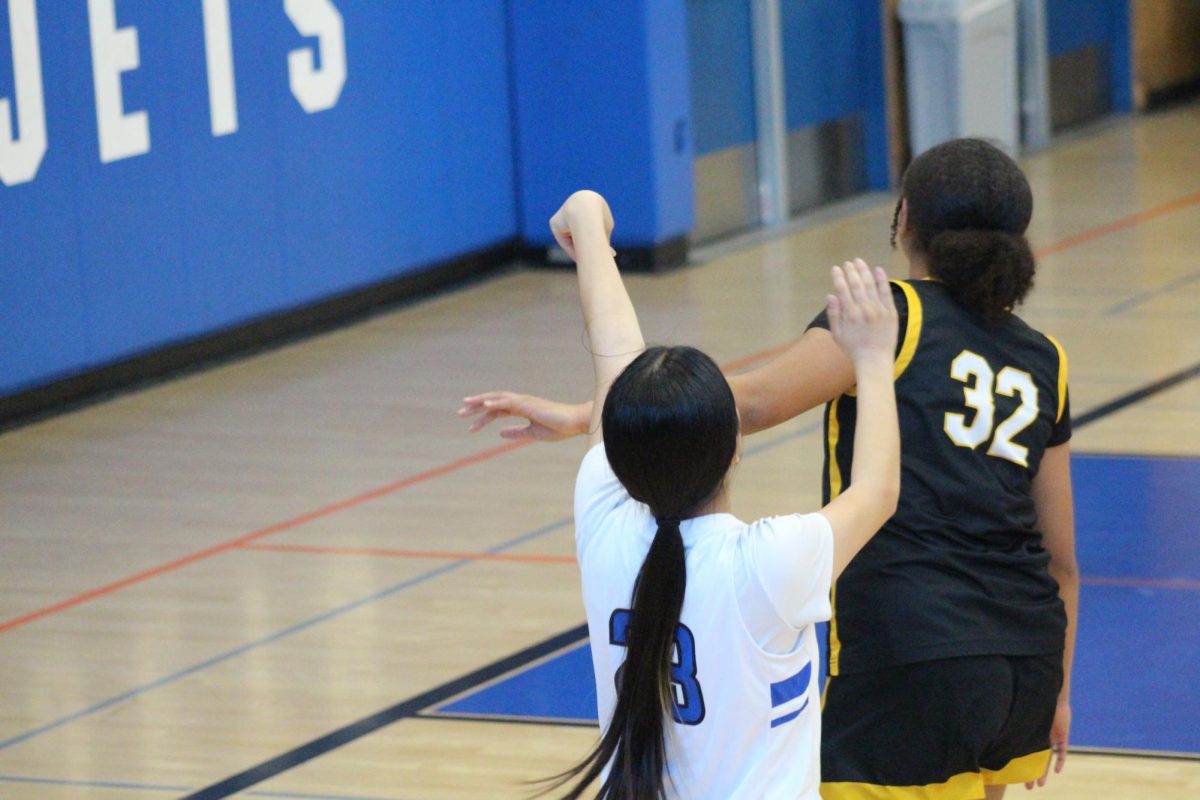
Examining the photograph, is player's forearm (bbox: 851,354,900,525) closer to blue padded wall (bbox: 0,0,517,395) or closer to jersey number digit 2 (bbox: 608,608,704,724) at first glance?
jersey number digit 2 (bbox: 608,608,704,724)

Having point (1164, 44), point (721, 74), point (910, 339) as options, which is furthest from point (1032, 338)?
point (1164, 44)

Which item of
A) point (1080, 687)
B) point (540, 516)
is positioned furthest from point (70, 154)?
point (1080, 687)

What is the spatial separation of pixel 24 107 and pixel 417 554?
2887mm

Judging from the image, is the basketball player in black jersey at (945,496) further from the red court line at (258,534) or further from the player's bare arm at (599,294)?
the red court line at (258,534)

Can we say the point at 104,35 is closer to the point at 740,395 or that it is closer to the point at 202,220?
the point at 202,220

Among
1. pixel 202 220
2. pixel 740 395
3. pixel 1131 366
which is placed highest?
pixel 740 395

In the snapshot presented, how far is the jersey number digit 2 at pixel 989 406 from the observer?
2537 mm

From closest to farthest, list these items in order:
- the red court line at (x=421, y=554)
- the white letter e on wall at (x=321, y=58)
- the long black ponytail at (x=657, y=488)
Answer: the long black ponytail at (x=657, y=488) → the red court line at (x=421, y=554) → the white letter e on wall at (x=321, y=58)

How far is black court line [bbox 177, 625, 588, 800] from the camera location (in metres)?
4.23

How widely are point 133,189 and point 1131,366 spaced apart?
13.2 feet

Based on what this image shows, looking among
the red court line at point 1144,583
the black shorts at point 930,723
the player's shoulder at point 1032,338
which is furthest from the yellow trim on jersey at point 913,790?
the red court line at point 1144,583

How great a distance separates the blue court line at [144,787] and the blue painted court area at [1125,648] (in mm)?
518

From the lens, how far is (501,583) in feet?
18.2

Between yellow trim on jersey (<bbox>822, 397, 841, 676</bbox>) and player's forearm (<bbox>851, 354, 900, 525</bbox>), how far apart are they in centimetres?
31
